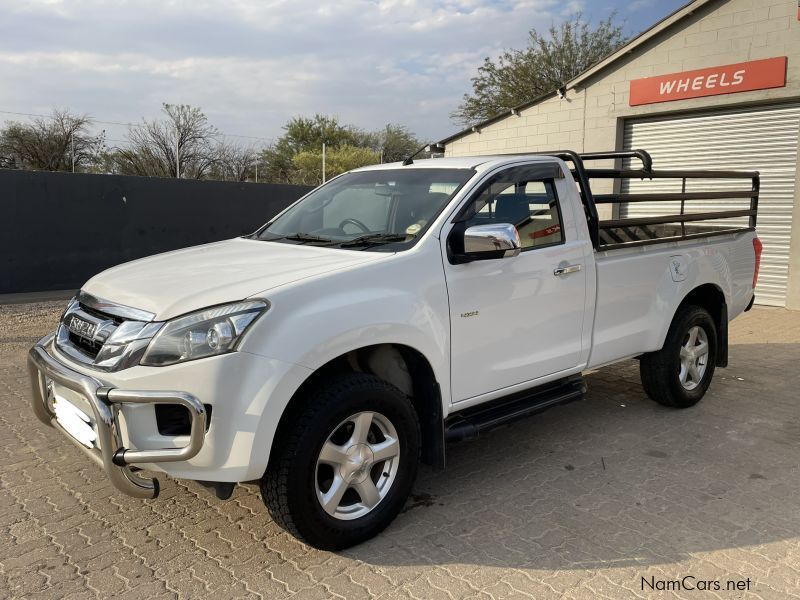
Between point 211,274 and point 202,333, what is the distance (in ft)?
1.81

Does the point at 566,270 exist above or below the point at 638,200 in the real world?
below

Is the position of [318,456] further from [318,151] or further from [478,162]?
[318,151]

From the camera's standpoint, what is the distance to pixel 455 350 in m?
3.45

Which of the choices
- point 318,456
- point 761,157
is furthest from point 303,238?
point 761,157

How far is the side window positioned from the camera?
3.85 metres

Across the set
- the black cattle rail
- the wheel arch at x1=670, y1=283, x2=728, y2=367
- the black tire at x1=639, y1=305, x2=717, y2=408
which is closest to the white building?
the black cattle rail

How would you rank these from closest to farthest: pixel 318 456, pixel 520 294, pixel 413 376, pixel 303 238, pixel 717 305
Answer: pixel 318 456, pixel 413 376, pixel 520 294, pixel 303 238, pixel 717 305

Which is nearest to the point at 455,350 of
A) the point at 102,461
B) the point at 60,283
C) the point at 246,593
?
the point at 246,593

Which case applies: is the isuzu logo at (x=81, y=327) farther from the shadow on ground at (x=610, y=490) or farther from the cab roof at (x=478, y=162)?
the cab roof at (x=478, y=162)

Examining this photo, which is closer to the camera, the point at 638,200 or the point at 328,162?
the point at 638,200

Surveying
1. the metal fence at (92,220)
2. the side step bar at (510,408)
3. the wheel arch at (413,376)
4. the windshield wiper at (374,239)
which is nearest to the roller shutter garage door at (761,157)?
the side step bar at (510,408)

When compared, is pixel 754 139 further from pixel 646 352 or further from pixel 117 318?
pixel 117 318

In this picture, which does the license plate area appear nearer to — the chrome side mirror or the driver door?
the driver door

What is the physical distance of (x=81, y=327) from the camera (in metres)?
3.22
